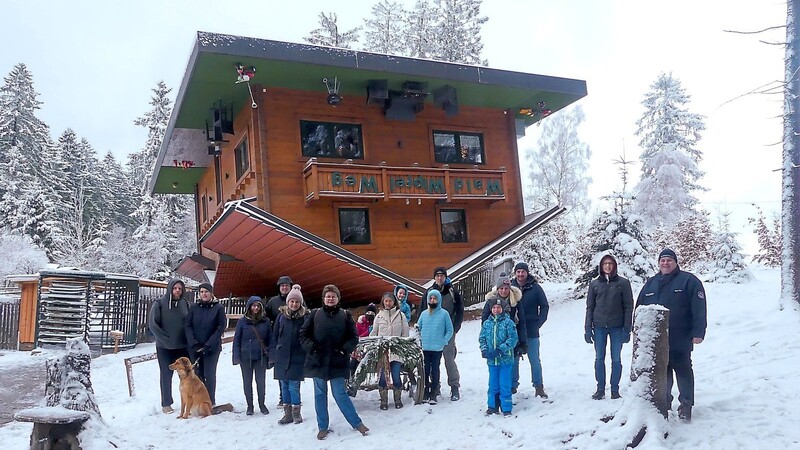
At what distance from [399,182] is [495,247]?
11.6ft

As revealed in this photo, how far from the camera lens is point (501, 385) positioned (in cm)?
727

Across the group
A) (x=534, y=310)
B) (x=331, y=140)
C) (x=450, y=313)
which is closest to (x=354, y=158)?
(x=331, y=140)

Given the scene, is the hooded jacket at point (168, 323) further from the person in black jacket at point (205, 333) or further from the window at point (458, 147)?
the window at point (458, 147)

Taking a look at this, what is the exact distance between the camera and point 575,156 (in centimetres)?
3556

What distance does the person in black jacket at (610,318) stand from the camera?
283 inches

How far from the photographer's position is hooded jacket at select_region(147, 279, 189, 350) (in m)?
8.54

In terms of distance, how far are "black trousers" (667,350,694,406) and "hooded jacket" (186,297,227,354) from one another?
5.96 metres

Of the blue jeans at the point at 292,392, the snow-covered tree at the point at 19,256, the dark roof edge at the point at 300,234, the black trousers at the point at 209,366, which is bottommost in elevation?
the blue jeans at the point at 292,392

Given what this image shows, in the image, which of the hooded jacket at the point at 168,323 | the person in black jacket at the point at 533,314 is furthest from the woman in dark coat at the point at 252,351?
the person in black jacket at the point at 533,314

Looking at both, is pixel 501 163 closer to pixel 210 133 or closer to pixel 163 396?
pixel 210 133

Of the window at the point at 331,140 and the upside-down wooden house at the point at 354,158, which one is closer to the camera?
the upside-down wooden house at the point at 354,158

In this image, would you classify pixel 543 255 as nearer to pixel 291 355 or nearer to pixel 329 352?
pixel 291 355

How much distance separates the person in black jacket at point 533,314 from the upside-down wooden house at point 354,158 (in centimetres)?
669

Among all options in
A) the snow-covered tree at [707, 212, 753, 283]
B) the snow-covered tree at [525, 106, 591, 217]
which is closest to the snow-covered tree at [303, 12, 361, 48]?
the snow-covered tree at [525, 106, 591, 217]
